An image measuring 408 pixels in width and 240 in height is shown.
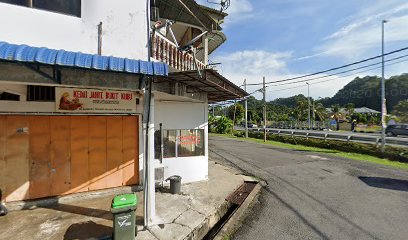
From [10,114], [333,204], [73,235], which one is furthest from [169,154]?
[333,204]

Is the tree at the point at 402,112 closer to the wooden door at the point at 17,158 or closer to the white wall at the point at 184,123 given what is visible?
the white wall at the point at 184,123

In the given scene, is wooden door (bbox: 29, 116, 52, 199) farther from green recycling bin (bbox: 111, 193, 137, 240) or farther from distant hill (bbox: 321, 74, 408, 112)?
distant hill (bbox: 321, 74, 408, 112)

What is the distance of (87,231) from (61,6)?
18.5 ft

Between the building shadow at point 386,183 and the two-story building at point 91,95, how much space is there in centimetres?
744

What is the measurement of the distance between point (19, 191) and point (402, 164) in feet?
66.2

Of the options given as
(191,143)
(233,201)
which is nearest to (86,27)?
(191,143)

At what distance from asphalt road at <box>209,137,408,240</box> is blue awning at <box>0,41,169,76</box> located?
4.93m

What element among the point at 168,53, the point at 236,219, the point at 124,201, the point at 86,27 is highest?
the point at 86,27

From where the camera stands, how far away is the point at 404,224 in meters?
7.10

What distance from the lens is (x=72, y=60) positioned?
4551 mm

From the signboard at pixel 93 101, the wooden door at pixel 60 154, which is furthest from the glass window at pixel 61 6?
the wooden door at pixel 60 154

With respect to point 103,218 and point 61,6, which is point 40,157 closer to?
point 103,218

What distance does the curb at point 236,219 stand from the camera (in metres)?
6.55

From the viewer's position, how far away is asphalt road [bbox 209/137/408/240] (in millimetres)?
6723
